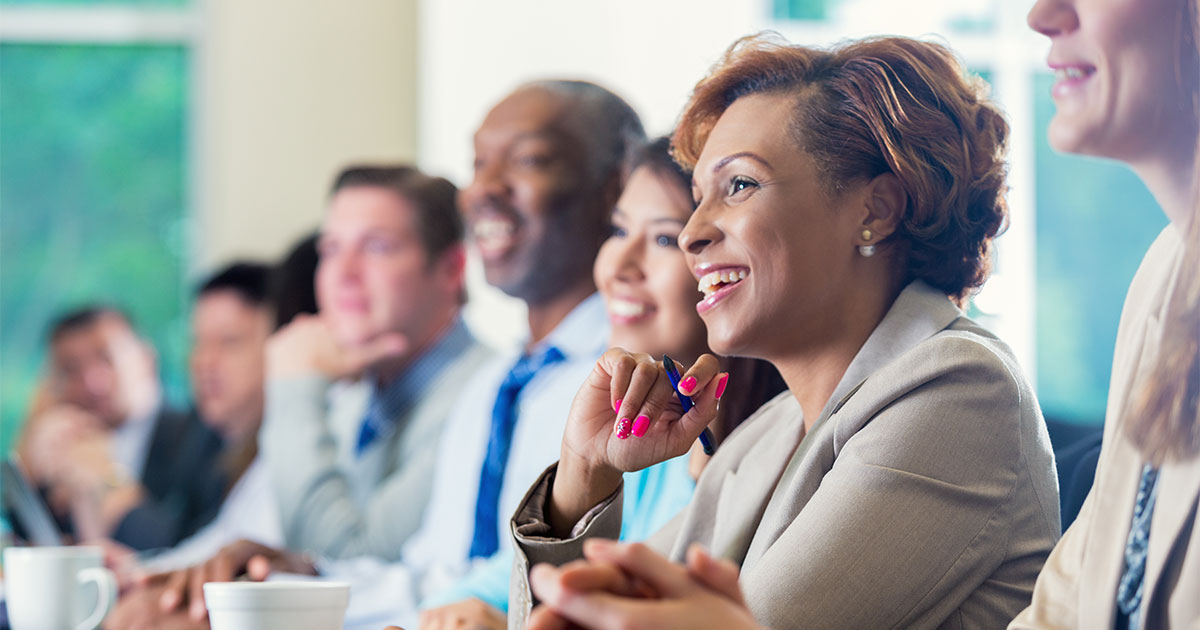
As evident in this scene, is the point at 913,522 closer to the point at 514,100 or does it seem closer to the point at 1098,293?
the point at 514,100

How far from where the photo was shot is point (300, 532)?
6.75 feet

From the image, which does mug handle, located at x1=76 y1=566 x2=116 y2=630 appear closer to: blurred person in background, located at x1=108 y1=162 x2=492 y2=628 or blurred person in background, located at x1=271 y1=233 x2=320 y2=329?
blurred person in background, located at x1=108 y1=162 x2=492 y2=628

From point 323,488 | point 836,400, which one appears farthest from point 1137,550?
point 323,488

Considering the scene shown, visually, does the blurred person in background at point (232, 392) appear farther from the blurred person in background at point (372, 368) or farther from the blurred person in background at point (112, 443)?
the blurred person in background at point (372, 368)

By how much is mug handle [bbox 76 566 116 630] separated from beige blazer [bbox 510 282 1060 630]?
496mm

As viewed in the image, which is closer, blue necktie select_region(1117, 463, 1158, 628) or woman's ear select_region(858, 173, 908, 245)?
blue necktie select_region(1117, 463, 1158, 628)

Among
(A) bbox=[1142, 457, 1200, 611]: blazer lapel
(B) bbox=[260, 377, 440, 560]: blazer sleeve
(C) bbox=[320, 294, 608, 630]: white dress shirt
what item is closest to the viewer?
(A) bbox=[1142, 457, 1200, 611]: blazer lapel

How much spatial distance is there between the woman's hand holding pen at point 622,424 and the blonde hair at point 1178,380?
32 cm

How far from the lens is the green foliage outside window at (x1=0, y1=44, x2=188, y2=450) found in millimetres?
3605

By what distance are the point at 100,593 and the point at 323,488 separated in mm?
885

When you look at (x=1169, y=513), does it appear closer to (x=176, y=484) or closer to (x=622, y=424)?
(x=622, y=424)

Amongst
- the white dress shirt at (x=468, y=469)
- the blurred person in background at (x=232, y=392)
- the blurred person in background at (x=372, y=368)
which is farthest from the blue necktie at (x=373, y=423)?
the blurred person in background at (x=232, y=392)

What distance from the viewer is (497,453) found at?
5.23 feet

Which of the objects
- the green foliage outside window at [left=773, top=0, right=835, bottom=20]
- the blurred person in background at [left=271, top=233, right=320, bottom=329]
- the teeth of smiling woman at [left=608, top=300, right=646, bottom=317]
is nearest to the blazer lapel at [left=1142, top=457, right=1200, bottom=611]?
the teeth of smiling woman at [left=608, top=300, right=646, bottom=317]
